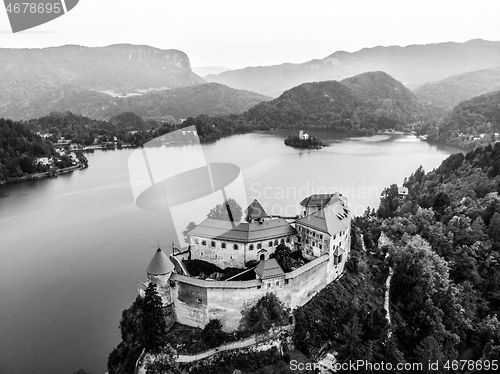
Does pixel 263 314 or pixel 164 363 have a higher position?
pixel 263 314

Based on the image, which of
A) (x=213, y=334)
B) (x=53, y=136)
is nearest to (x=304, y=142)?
(x=53, y=136)

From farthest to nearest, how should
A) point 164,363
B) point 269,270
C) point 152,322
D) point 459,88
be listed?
point 459,88 < point 269,270 < point 152,322 < point 164,363

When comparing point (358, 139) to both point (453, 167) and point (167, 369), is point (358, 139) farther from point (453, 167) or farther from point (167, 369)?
point (167, 369)

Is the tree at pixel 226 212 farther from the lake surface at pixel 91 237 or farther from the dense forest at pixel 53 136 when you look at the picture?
the dense forest at pixel 53 136

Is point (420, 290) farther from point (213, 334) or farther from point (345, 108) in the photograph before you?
point (345, 108)
